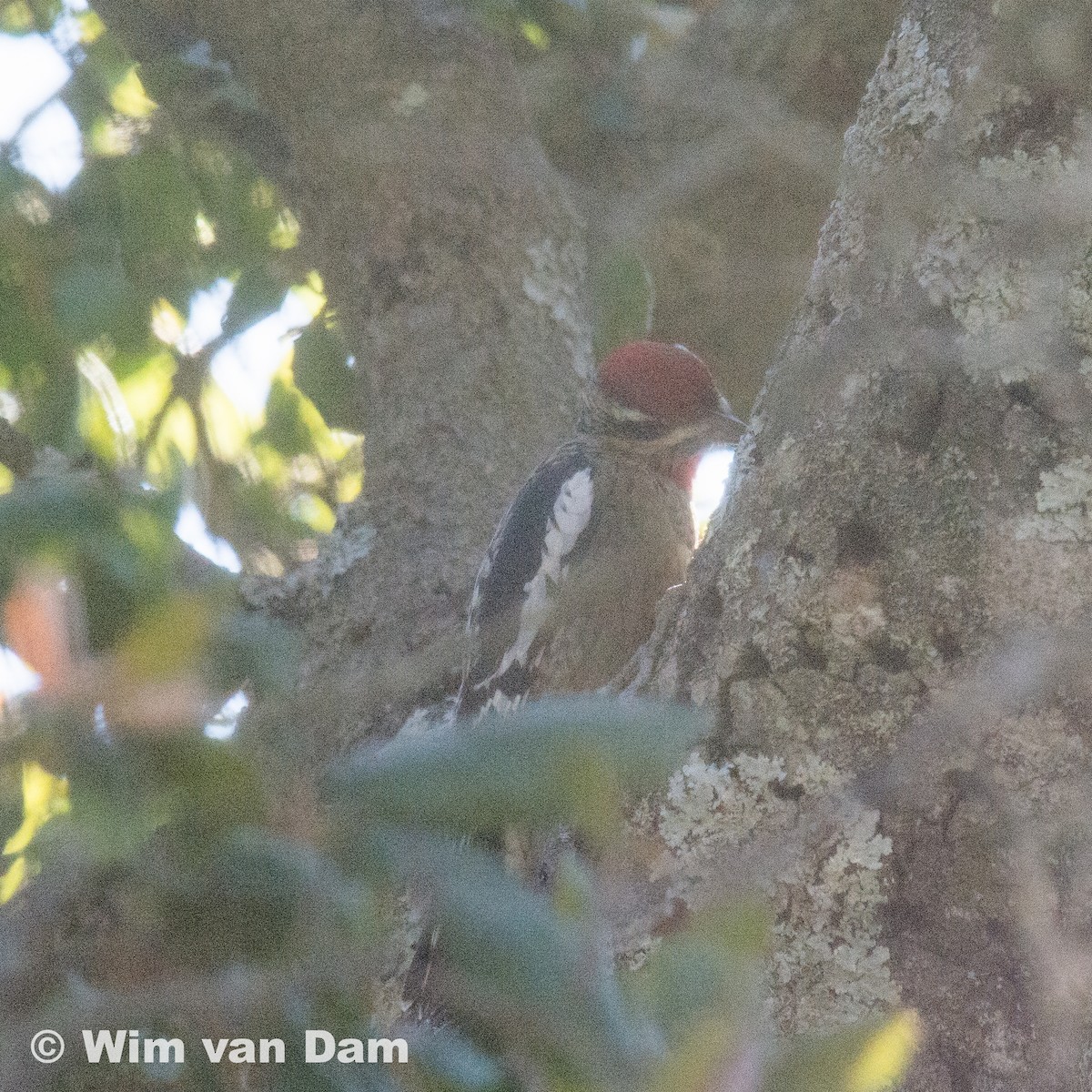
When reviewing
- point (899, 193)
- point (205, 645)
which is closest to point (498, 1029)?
point (205, 645)

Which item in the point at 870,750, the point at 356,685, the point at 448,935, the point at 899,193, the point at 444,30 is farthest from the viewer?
the point at 444,30

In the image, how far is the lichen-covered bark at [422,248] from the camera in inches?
109

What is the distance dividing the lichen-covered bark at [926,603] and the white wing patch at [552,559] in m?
0.93

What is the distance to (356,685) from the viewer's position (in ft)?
4.70

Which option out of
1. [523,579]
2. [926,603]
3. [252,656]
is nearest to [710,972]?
[252,656]

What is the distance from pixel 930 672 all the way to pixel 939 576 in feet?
0.35

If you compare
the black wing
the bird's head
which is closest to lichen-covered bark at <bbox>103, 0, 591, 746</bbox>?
the black wing

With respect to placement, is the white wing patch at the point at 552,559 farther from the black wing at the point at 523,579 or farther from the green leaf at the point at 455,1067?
the green leaf at the point at 455,1067

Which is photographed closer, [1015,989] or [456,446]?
[1015,989]

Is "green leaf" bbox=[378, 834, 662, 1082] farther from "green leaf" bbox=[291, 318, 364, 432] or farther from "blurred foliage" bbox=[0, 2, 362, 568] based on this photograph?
"green leaf" bbox=[291, 318, 364, 432]

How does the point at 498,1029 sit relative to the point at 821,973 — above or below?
above

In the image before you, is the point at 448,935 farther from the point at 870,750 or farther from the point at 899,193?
the point at 899,193

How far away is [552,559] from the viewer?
2908 millimetres

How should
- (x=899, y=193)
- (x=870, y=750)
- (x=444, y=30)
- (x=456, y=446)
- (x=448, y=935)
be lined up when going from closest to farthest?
(x=448, y=935) → (x=870, y=750) → (x=899, y=193) → (x=456, y=446) → (x=444, y=30)
